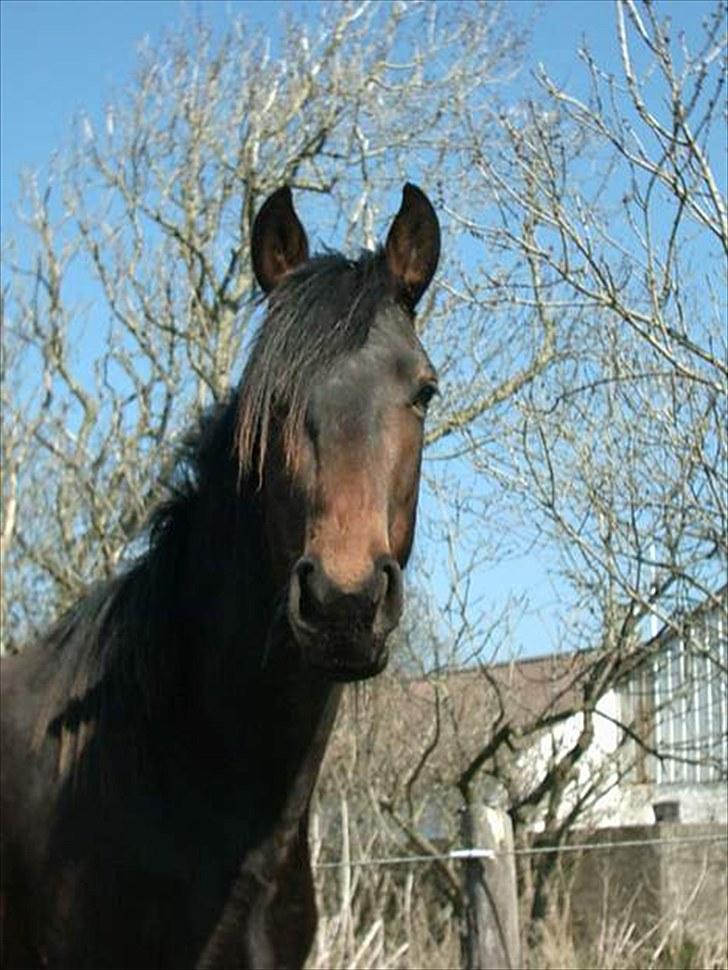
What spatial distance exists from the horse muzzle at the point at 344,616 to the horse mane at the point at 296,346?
44cm

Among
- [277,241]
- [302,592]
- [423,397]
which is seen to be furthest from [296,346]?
[302,592]

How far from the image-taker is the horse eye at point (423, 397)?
399 centimetres

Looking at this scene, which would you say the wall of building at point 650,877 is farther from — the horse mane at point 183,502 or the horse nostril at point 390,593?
the horse nostril at point 390,593

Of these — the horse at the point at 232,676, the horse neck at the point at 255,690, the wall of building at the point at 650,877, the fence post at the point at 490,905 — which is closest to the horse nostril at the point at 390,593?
the horse at the point at 232,676

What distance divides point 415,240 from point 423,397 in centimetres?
58

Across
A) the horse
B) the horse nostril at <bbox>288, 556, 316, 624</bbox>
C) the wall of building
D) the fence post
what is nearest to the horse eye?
the horse

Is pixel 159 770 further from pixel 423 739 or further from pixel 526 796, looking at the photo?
pixel 423 739

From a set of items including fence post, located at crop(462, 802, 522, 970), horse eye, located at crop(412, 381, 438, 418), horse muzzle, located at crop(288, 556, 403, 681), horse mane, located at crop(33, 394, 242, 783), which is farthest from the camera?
fence post, located at crop(462, 802, 522, 970)

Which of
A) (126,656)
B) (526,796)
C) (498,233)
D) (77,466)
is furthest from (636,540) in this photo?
(77,466)

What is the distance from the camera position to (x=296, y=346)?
389cm

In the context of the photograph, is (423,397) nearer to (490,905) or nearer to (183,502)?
(183,502)

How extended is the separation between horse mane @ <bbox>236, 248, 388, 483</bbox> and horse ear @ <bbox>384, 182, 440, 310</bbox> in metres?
0.21

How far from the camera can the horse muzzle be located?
337 centimetres

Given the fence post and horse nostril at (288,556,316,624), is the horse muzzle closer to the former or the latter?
horse nostril at (288,556,316,624)
